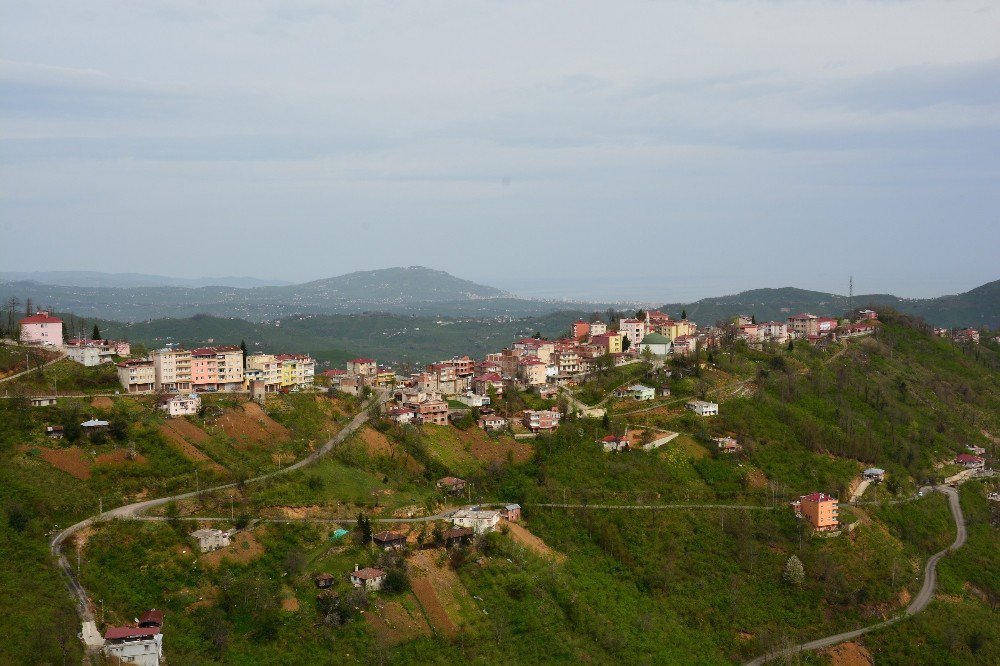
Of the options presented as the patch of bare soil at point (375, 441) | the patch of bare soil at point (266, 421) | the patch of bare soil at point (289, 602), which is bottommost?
the patch of bare soil at point (289, 602)

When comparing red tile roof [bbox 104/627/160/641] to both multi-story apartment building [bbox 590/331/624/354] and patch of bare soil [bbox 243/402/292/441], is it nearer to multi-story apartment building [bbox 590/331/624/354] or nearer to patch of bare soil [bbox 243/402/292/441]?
patch of bare soil [bbox 243/402/292/441]

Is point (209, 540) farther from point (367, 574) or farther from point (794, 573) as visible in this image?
point (794, 573)

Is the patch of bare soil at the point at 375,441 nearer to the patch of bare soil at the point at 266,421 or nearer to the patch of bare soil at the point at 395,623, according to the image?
the patch of bare soil at the point at 266,421

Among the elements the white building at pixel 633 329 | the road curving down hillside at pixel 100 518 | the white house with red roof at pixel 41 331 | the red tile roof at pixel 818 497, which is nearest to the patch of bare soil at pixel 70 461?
the road curving down hillside at pixel 100 518

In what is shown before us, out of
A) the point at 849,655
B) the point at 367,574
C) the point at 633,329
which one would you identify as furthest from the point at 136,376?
the point at 633,329

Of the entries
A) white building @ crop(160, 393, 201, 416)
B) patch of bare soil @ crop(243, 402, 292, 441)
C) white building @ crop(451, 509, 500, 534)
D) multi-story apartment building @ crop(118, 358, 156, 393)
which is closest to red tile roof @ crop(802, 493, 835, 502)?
white building @ crop(451, 509, 500, 534)

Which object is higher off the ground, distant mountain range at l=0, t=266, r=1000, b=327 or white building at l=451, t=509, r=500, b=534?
distant mountain range at l=0, t=266, r=1000, b=327

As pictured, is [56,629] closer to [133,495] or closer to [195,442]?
[133,495]
